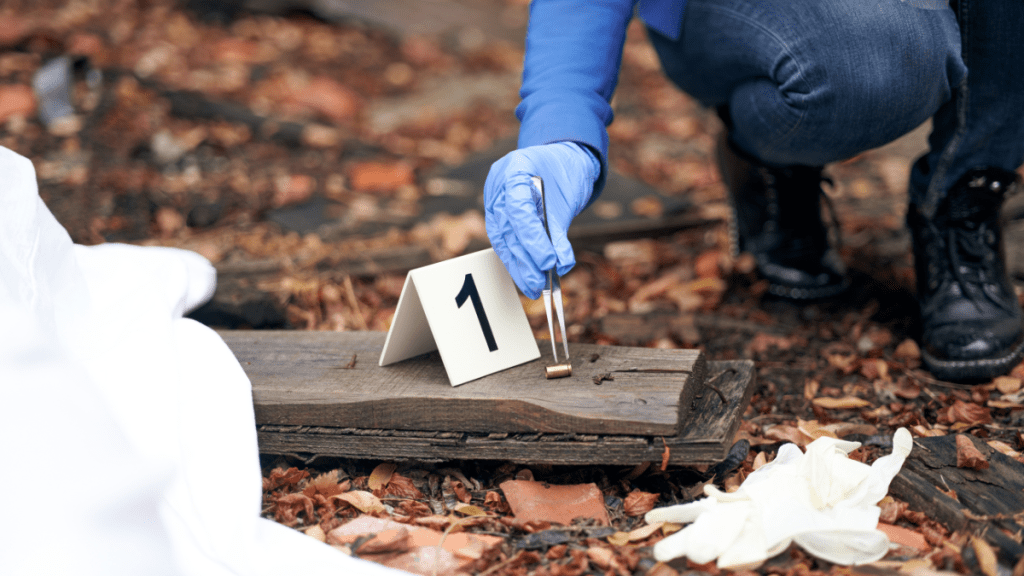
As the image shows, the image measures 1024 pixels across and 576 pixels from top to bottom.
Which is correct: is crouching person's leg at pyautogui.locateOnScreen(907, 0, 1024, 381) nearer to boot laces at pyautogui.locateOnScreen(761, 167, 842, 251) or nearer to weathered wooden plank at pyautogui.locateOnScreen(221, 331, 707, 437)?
boot laces at pyautogui.locateOnScreen(761, 167, 842, 251)

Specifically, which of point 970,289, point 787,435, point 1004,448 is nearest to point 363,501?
point 787,435

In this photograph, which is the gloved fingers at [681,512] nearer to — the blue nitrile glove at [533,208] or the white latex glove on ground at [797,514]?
the white latex glove on ground at [797,514]

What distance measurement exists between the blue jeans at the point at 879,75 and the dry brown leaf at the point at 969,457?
27.8 inches

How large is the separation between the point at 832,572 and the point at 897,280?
1.36m

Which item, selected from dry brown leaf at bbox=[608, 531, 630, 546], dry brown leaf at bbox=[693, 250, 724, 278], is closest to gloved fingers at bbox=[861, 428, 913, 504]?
dry brown leaf at bbox=[608, 531, 630, 546]

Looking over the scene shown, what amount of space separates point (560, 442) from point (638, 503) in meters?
0.18

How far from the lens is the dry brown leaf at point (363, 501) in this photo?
53.1 inches

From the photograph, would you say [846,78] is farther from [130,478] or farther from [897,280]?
[130,478]

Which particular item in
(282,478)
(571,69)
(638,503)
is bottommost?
(282,478)

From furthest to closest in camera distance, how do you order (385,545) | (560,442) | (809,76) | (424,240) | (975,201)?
(424,240)
(975,201)
(809,76)
(560,442)
(385,545)

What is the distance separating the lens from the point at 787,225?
2203mm

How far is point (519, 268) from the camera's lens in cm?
139

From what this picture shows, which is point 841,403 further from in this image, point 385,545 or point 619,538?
point 385,545

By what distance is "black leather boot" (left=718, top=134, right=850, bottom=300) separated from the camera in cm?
215
